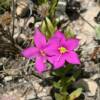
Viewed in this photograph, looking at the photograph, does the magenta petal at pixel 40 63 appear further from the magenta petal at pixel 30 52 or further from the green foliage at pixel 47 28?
the green foliage at pixel 47 28

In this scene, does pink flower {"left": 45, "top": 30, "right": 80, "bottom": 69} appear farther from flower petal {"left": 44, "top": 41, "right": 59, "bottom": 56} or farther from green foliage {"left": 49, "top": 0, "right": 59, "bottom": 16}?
green foliage {"left": 49, "top": 0, "right": 59, "bottom": 16}

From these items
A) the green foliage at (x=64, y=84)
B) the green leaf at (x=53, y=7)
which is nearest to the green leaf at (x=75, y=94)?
the green foliage at (x=64, y=84)

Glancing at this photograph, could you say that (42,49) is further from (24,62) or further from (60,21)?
(60,21)

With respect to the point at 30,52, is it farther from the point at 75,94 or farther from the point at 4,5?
the point at 4,5

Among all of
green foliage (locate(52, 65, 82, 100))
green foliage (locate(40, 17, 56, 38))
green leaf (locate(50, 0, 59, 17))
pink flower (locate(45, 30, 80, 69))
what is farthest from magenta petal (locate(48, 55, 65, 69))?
green leaf (locate(50, 0, 59, 17))

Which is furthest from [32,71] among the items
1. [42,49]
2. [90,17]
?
[90,17]
